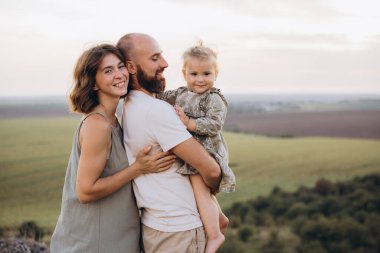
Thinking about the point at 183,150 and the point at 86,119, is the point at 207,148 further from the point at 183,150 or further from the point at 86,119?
the point at 86,119

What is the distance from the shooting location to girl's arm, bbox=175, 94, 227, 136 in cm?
311

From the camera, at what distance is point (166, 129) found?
2.80 metres

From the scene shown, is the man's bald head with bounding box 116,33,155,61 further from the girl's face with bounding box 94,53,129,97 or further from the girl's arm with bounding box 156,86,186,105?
the girl's arm with bounding box 156,86,186,105

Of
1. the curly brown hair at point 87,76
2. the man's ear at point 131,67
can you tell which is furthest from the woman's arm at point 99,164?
Result: the man's ear at point 131,67

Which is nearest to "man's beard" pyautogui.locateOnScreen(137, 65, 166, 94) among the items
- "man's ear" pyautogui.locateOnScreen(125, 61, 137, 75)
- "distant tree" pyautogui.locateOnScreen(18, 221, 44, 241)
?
"man's ear" pyautogui.locateOnScreen(125, 61, 137, 75)

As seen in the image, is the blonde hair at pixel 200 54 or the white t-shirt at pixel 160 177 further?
the blonde hair at pixel 200 54

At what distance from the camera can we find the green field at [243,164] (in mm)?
28781

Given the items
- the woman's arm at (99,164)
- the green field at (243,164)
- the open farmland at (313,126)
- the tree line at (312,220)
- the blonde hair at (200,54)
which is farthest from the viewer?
the open farmland at (313,126)

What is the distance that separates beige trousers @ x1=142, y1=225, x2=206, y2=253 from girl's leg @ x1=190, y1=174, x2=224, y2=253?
0.16 ft

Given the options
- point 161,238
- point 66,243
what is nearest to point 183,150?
point 161,238

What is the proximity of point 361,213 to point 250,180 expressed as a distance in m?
9.12

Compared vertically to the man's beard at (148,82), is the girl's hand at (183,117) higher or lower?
lower

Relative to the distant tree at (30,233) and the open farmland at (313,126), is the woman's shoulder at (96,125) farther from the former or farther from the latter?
the open farmland at (313,126)

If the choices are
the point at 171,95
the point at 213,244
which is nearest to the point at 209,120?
the point at 171,95
